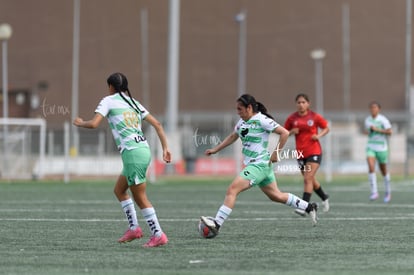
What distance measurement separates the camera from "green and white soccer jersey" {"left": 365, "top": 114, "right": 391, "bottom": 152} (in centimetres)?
2412

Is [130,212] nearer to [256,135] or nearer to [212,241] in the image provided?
[212,241]

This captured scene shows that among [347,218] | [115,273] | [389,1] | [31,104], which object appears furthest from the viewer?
[389,1]

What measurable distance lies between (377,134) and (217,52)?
37.4 metres

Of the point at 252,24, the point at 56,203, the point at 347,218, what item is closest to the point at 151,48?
the point at 252,24

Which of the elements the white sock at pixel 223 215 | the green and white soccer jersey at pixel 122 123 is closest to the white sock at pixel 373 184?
the white sock at pixel 223 215

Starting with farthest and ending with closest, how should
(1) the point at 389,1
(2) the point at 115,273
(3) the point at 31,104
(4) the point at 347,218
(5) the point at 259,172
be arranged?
(1) the point at 389,1 → (3) the point at 31,104 → (4) the point at 347,218 → (5) the point at 259,172 → (2) the point at 115,273

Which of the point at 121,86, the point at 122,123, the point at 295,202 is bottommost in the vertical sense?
the point at 295,202

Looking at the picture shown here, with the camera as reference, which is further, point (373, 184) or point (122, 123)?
point (373, 184)

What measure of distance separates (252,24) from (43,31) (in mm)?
12584

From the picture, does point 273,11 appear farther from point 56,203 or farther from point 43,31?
point 56,203

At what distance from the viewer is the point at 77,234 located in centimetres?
1390

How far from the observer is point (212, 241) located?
12.9 meters

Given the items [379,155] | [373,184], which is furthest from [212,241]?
[379,155]

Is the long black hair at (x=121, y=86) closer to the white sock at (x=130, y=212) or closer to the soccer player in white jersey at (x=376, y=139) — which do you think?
the white sock at (x=130, y=212)
